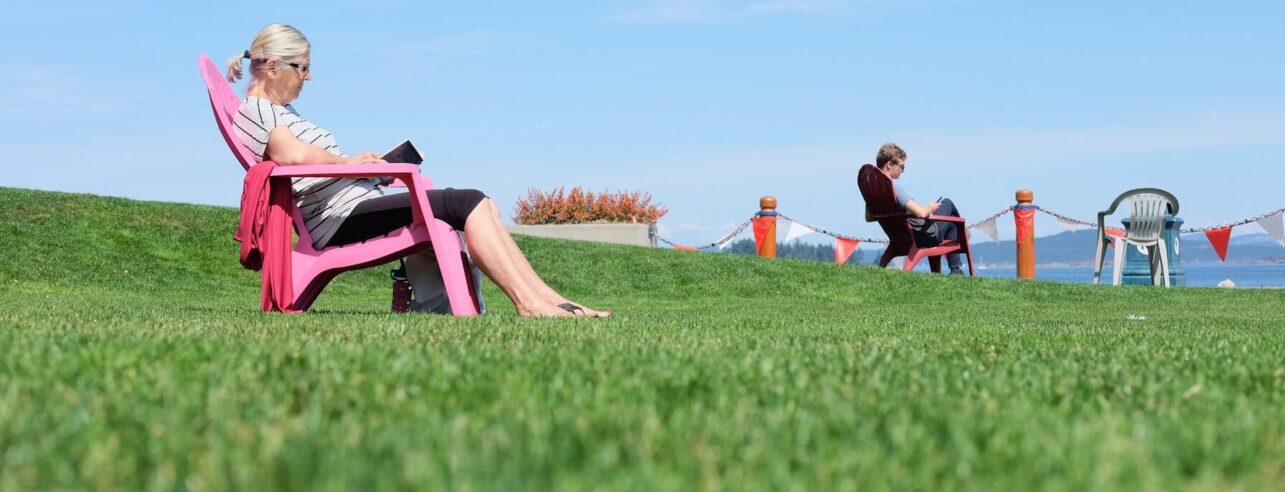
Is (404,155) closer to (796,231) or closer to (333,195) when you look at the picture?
(333,195)

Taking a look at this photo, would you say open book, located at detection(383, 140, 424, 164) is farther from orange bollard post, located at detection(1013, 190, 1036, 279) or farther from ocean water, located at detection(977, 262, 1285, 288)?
orange bollard post, located at detection(1013, 190, 1036, 279)

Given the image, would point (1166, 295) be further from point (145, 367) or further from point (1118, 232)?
point (145, 367)

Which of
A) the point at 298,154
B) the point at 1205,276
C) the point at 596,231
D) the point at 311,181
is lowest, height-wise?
the point at 311,181

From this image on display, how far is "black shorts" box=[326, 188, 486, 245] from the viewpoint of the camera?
580cm

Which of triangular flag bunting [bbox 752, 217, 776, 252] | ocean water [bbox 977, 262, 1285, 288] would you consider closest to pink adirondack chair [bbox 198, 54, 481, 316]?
ocean water [bbox 977, 262, 1285, 288]

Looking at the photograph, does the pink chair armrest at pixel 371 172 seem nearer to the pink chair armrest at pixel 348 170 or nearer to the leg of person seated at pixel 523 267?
the pink chair armrest at pixel 348 170

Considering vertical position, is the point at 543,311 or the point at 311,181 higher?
the point at 311,181

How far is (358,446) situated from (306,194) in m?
4.45

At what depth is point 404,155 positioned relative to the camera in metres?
5.75

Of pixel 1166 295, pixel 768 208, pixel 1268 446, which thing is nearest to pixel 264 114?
pixel 1268 446

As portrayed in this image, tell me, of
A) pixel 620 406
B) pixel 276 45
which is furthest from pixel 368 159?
pixel 620 406

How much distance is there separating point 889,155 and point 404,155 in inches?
384

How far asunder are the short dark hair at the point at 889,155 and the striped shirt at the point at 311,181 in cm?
948

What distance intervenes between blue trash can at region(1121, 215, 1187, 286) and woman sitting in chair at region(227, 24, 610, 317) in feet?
48.4
